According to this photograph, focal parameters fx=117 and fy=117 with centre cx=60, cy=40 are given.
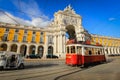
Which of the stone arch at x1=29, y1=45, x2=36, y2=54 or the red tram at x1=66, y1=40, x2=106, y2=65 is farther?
the stone arch at x1=29, y1=45, x2=36, y2=54

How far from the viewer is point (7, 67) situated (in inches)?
484

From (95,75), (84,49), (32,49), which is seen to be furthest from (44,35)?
(95,75)

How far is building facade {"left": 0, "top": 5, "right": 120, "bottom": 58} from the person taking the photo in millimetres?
45031

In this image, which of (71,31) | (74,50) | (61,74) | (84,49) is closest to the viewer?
(61,74)

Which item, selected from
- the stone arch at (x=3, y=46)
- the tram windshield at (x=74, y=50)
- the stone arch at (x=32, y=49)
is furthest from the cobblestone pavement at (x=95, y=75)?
the stone arch at (x=32, y=49)

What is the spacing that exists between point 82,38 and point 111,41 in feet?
124

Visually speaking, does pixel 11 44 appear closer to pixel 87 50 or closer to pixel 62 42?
pixel 62 42

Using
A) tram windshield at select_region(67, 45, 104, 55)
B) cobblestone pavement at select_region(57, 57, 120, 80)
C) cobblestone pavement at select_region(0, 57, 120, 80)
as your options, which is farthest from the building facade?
cobblestone pavement at select_region(57, 57, 120, 80)

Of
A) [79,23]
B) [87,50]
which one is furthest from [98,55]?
[79,23]

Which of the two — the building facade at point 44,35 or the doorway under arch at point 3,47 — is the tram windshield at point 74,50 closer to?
the building facade at point 44,35

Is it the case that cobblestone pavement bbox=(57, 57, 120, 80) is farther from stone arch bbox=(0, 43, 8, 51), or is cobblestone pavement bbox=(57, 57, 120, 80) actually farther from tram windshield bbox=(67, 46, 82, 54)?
stone arch bbox=(0, 43, 8, 51)

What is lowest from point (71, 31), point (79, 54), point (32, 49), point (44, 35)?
point (79, 54)

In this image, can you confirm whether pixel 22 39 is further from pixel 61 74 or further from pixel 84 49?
pixel 61 74

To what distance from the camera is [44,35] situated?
5216cm
